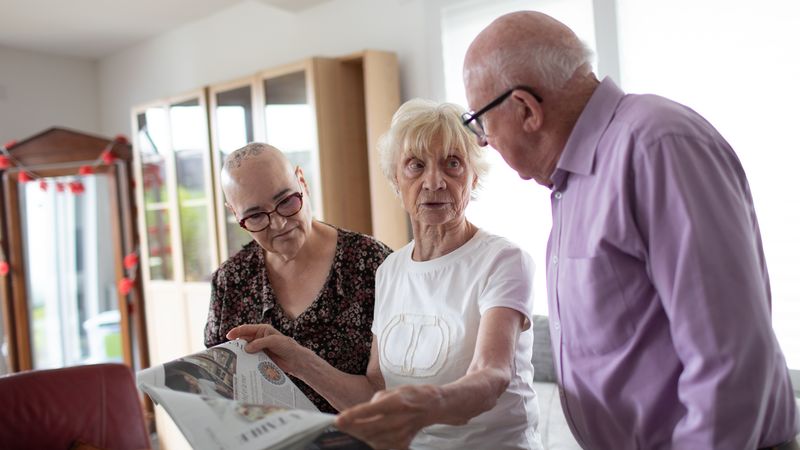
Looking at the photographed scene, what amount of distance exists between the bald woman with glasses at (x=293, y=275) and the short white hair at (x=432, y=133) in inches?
12.9

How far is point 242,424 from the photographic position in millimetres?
859

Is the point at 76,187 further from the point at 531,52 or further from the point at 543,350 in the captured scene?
the point at 531,52

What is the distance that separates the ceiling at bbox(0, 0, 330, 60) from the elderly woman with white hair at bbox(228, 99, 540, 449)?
295cm

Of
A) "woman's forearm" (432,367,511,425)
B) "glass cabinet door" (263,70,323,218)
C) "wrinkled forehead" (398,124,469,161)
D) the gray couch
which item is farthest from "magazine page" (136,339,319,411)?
"glass cabinet door" (263,70,323,218)

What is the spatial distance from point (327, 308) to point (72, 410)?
1460mm

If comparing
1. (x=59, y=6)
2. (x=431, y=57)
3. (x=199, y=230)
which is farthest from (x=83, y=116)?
(x=431, y=57)

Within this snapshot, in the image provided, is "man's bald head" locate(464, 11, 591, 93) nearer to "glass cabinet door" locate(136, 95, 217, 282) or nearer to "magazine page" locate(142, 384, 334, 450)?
"magazine page" locate(142, 384, 334, 450)

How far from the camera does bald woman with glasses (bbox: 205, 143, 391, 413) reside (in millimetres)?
1546

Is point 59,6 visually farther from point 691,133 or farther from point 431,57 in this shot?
point 691,133

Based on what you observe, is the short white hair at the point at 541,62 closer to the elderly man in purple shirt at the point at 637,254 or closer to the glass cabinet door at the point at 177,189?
the elderly man in purple shirt at the point at 637,254

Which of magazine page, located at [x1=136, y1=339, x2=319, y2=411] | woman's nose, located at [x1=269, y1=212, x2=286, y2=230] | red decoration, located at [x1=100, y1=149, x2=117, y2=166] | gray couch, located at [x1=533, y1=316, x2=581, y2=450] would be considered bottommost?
gray couch, located at [x1=533, y1=316, x2=581, y2=450]

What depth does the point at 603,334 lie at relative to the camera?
1006 millimetres

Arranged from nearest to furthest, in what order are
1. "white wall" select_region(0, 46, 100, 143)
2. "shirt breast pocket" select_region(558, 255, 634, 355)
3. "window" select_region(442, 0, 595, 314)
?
"shirt breast pocket" select_region(558, 255, 634, 355) → "window" select_region(442, 0, 595, 314) → "white wall" select_region(0, 46, 100, 143)

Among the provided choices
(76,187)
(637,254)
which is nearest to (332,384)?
(637,254)
